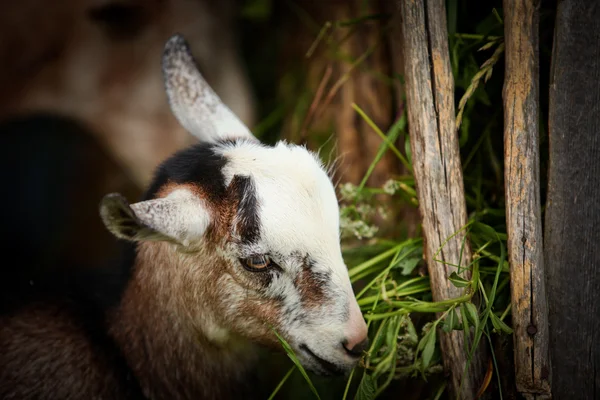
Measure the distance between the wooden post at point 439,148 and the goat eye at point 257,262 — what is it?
25.2 inches

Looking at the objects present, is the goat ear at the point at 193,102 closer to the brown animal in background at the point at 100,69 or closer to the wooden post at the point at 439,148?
the wooden post at the point at 439,148

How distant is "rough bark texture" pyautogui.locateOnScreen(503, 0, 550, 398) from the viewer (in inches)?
75.5

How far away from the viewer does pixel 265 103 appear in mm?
4602

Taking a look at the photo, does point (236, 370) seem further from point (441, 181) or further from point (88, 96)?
point (88, 96)

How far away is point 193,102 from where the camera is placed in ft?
8.14

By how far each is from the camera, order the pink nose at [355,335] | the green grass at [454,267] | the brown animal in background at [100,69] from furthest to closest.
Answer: the brown animal in background at [100,69] → the green grass at [454,267] → the pink nose at [355,335]

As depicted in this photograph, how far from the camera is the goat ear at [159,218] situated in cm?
164

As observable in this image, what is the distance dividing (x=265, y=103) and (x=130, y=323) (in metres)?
2.74

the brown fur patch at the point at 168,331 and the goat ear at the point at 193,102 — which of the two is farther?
the goat ear at the point at 193,102

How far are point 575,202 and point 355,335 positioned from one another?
2.97 ft

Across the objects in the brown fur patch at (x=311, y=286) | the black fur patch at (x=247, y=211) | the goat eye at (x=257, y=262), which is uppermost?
the black fur patch at (x=247, y=211)

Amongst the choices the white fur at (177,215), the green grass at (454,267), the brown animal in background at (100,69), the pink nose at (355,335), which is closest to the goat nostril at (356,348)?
the pink nose at (355,335)

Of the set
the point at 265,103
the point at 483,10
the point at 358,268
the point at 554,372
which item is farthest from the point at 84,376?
the point at 265,103

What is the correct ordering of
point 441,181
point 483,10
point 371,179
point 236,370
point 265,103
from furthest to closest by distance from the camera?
1. point 265,103
2. point 371,179
3. point 483,10
4. point 236,370
5. point 441,181
